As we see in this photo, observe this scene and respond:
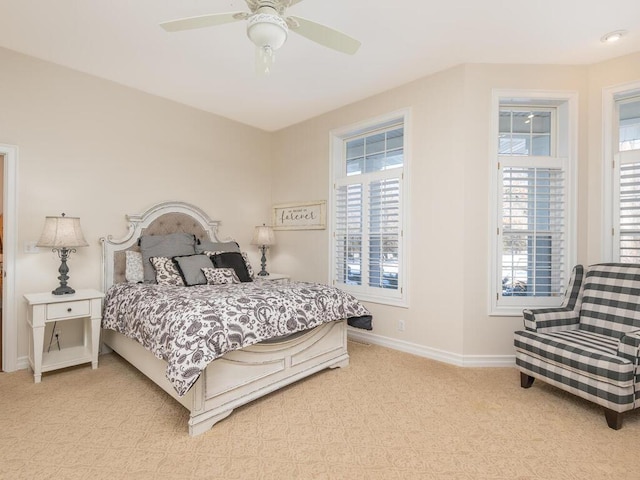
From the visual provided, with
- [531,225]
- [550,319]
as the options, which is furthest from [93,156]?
[550,319]

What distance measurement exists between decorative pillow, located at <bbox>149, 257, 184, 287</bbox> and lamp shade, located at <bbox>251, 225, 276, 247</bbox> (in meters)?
1.40

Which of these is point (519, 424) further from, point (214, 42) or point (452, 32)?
point (214, 42)

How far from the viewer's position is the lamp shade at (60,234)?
9.81 ft

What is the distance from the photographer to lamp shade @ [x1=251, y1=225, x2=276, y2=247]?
4773 mm

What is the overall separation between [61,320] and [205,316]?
181 cm

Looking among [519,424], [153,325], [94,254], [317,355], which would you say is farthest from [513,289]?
[94,254]

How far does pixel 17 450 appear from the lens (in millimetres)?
1982

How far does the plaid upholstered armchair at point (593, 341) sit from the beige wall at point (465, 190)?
47cm

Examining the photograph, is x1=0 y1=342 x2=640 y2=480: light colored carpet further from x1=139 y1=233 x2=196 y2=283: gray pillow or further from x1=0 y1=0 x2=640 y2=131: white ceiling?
x1=0 y1=0 x2=640 y2=131: white ceiling

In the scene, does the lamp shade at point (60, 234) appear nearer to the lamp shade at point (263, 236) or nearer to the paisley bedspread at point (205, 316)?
the paisley bedspread at point (205, 316)

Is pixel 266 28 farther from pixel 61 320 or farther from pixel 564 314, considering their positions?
pixel 564 314

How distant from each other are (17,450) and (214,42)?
3197mm

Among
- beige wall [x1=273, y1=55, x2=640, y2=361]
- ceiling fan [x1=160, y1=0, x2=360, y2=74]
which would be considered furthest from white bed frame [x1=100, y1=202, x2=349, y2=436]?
ceiling fan [x1=160, y1=0, x2=360, y2=74]

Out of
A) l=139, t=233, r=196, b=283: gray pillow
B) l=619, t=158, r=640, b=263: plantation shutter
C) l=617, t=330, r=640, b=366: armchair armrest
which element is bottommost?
l=617, t=330, r=640, b=366: armchair armrest
